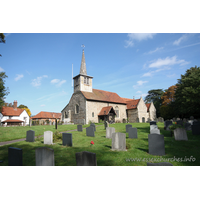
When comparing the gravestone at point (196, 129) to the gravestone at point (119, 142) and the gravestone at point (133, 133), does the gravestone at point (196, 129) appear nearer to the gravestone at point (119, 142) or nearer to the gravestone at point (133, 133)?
the gravestone at point (133, 133)

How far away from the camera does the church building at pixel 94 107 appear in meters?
27.5

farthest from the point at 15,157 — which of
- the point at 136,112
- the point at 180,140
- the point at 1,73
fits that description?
the point at 136,112

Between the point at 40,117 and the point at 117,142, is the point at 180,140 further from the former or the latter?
the point at 40,117

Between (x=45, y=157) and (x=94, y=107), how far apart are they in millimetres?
23699

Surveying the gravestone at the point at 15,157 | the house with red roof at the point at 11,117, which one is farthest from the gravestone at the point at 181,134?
the house with red roof at the point at 11,117

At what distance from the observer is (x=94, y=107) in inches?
1111

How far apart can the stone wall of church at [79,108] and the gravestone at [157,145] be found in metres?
21.4

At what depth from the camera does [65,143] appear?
27.4 feet

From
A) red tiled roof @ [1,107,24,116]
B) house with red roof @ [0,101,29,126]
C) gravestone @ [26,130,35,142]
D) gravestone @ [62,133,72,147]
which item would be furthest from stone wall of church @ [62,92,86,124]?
gravestone @ [62,133,72,147]

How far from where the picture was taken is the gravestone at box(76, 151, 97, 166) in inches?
157

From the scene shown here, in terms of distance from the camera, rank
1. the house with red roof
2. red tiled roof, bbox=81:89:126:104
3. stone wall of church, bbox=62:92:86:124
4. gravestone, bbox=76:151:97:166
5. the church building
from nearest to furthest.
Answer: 1. gravestone, bbox=76:151:97:166
2. stone wall of church, bbox=62:92:86:124
3. the church building
4. red tiled roof, bbox=81:89:126:104
5. the house with red roof

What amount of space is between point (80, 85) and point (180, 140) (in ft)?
79.2

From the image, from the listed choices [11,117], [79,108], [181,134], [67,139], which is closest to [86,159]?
[67,139]

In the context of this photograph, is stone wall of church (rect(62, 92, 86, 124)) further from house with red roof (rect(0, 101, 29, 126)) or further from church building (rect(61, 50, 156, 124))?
house with red roof (rect(0, 101, 29, 126))
